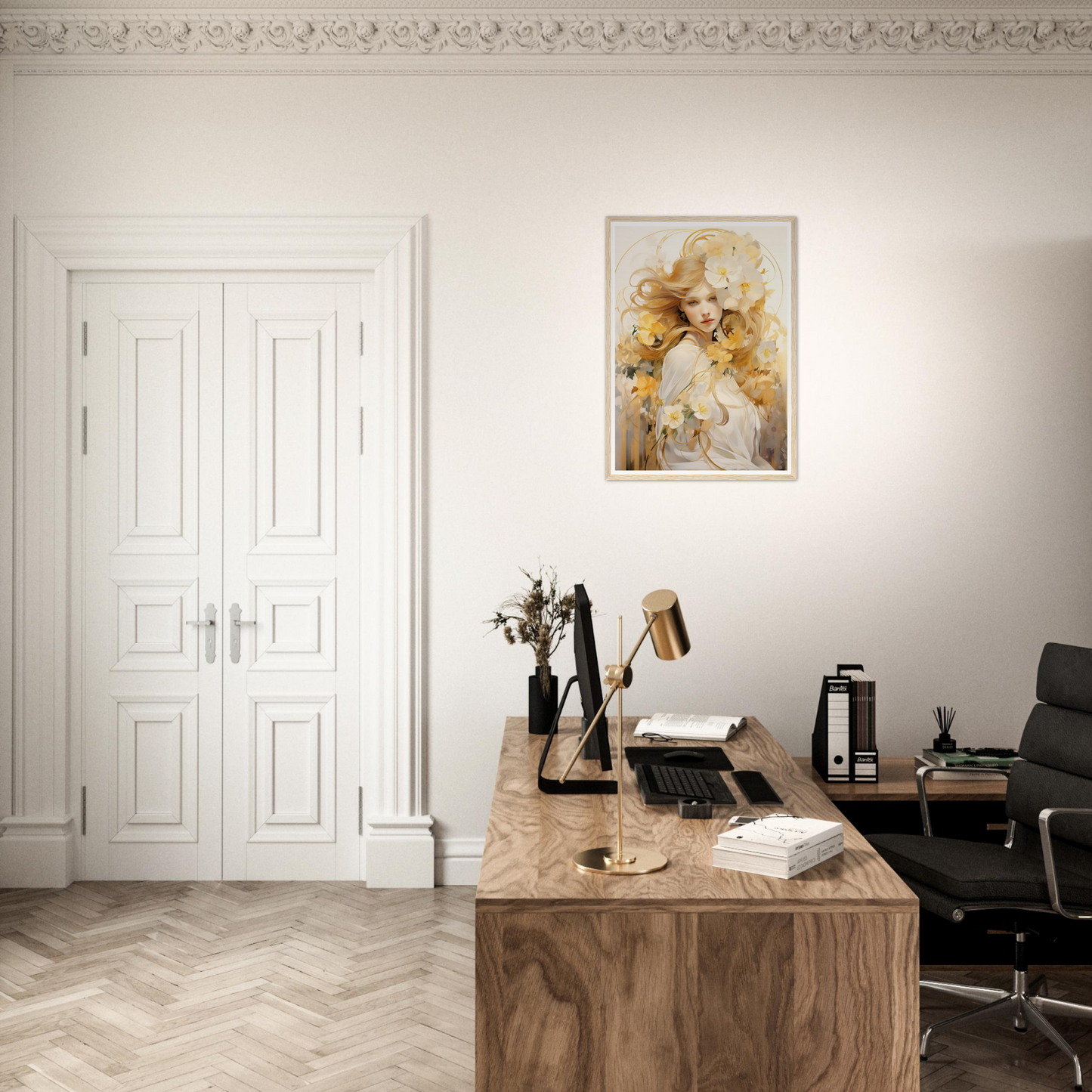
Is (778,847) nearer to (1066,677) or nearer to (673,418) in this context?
(1066,677)

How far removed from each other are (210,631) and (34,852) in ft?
3.60

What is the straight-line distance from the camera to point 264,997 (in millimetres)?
2930

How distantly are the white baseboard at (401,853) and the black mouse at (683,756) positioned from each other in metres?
1.41

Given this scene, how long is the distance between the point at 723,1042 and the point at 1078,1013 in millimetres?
1592

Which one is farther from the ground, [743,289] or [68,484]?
[743,289]

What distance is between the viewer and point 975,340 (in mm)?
3818

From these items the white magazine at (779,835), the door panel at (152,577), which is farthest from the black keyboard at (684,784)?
the door panel at (152,577)

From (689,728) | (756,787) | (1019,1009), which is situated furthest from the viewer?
(689,728)

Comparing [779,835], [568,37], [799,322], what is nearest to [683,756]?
[779,835]

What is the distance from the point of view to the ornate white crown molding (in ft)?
12.3

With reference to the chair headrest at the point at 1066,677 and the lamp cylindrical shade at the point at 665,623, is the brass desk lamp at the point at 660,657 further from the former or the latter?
the chair headrest at the point at 1066,677

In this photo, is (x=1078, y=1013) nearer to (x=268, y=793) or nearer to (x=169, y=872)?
(x=268, y=793)

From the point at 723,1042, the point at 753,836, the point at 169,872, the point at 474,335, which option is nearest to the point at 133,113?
the point at 474,335

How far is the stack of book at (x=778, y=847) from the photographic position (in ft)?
6.02
